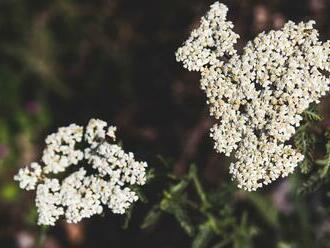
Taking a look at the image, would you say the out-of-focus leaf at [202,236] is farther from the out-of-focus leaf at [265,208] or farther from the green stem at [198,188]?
the out-of-focus leaf at [265,208]

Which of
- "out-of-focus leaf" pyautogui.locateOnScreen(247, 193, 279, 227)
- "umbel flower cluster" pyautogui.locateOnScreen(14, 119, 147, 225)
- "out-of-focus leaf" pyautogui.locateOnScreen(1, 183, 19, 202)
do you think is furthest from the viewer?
"out-of-focus leaf" pyautogui.locateOnScreen(1, 183, 19, 202)

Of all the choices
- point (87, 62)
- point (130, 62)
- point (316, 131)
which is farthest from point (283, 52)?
point (87, 62)

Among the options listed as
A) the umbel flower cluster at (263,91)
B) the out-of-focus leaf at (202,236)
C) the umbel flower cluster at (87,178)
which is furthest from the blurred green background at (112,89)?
Result: the umbel flower cluster at (263,91)

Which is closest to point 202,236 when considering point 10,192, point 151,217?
point 151,217

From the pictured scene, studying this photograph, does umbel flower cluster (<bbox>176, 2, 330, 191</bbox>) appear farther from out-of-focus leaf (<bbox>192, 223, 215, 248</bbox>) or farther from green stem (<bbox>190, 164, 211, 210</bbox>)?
out-of-focus leaf (<bbox>192, 223, 215, 248</bbox>)

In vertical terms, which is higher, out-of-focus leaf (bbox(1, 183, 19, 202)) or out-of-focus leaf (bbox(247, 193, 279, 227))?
out-of-focus leaf (bbox(1, 183, 19, 202))

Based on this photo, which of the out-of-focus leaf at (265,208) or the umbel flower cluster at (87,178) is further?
the out-of-focus leaf at (265,208)

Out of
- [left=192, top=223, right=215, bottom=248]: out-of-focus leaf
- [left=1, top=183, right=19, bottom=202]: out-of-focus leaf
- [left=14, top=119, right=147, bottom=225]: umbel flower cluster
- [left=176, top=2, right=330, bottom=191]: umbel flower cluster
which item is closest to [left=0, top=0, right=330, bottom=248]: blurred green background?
[left=1, top=183, right=19, bottom=202]: out-of-focus leaf
